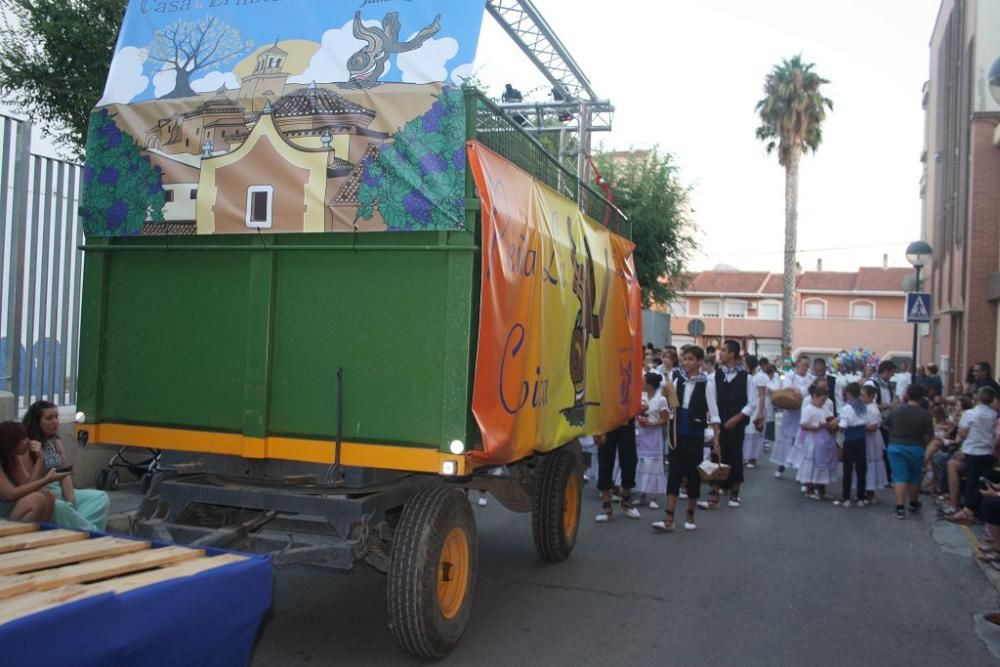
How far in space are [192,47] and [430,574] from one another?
3531 millimetres

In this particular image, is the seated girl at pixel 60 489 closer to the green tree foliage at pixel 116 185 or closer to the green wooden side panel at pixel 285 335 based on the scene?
the green wooden side panel at pixel 285 335

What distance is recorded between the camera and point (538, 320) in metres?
5.49

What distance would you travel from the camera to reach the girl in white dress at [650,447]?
1055 cm

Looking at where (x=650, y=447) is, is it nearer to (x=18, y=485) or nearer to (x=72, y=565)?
(x=18, y=485)

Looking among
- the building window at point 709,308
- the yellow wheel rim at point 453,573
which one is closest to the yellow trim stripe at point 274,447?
the yellow wheel rim at point 453,573

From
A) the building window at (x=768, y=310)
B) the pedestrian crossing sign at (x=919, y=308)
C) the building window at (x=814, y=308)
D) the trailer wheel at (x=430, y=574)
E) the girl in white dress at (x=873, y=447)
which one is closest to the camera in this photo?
the trailer wheel at (x=430, y=574)

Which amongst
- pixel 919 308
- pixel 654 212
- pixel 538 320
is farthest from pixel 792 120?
pixel 538 320

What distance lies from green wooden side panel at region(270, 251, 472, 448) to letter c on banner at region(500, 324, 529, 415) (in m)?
0.33

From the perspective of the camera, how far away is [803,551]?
8594 mm

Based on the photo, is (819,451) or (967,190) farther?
(967,190)

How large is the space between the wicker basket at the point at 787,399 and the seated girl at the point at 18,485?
36.1ft

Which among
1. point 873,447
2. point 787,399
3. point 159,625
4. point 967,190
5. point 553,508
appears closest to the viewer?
point 159,625

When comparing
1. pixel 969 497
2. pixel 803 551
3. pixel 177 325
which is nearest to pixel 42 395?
pixel 177 325

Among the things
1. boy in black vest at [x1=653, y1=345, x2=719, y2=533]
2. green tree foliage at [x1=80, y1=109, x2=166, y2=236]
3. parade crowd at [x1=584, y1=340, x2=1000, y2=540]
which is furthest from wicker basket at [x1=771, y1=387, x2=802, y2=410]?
green tree foliage at [x1=80, y1=109, x2=166, y2=236]
